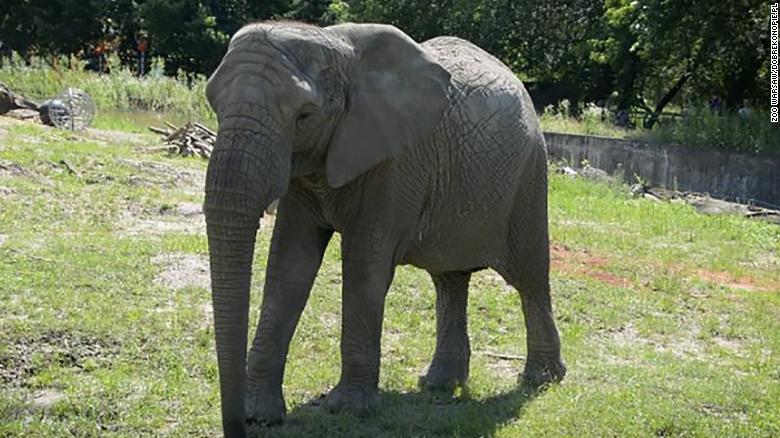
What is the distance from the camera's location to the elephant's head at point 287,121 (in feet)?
15.3

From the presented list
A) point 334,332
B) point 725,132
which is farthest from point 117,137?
point 334,332

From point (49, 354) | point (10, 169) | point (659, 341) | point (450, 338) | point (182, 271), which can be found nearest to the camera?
point (49, 354)

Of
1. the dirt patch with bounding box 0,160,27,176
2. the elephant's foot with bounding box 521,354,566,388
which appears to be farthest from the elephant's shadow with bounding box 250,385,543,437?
the dirt patch with bounding box 0,160,27,176

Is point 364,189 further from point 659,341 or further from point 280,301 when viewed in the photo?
point 659,341

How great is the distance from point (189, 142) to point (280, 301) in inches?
512

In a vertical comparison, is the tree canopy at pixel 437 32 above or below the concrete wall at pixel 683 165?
above

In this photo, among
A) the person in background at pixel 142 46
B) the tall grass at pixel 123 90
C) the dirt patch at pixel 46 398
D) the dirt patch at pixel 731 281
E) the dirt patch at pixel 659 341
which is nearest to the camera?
the dirt patch at pixel 46 398

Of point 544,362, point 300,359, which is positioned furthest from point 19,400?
point 544,362

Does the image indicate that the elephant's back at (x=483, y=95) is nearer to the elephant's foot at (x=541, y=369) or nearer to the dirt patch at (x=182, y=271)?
the elephant's foot at (x=541, y=369)

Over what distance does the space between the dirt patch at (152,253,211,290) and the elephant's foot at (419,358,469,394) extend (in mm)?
2771

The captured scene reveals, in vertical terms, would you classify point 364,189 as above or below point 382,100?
below

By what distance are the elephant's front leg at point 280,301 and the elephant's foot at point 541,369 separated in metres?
2.03

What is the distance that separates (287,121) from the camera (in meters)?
4.89

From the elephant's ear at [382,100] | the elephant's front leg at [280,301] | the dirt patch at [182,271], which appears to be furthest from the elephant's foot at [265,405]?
the dirt patch at [182,271]
